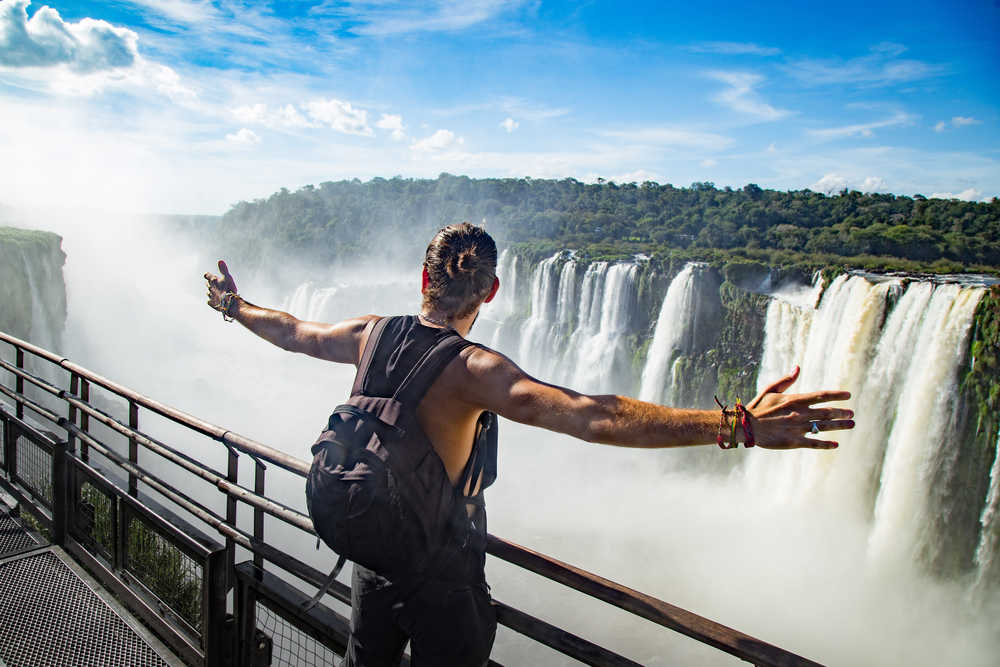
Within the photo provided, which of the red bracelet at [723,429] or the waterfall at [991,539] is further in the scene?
the waterfall at [991,539]

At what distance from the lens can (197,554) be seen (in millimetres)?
2510

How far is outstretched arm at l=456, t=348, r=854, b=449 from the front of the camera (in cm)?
144

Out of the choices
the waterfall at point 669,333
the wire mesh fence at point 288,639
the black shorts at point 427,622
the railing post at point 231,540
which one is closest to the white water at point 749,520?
the waterfall at point 669,333

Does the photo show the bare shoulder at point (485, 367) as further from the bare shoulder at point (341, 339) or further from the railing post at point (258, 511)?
the railing post at point (258, 511)

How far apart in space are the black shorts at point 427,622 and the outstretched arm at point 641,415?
54 cm

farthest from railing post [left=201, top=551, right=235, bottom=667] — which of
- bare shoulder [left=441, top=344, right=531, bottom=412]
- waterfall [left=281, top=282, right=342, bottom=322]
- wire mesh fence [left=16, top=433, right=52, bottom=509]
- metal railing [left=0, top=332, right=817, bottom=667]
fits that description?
waterfall [left=281, top=282, right=342, bottom=322]

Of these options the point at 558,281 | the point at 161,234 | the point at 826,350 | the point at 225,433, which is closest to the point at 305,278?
the point at 161,234

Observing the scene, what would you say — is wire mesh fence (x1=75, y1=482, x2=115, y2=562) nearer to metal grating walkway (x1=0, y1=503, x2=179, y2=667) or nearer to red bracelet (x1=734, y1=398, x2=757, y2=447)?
metal grating walkway (x1=0, y1=503, x2=179, y2=667)

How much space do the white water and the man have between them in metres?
13.7

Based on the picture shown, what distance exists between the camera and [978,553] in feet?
45.3

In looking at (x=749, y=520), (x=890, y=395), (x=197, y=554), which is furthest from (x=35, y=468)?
(x=749, y=520)

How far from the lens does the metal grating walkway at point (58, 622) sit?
265cm

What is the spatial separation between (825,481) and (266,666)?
17.6 meters

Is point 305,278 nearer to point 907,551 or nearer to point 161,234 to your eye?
point 161,234
